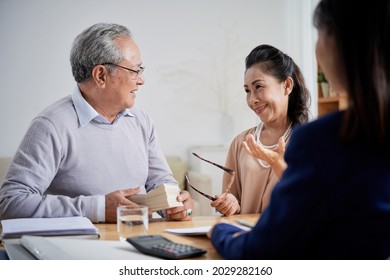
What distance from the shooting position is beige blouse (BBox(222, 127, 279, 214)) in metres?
1.83

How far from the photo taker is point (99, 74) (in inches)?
72.4

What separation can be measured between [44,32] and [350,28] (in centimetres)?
137

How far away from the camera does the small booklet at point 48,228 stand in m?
1.21

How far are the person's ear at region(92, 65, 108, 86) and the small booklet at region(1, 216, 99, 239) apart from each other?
64cm

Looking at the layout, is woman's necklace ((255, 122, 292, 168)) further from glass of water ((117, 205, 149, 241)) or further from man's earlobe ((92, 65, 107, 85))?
glass of water ((117, 205, 149, 241))

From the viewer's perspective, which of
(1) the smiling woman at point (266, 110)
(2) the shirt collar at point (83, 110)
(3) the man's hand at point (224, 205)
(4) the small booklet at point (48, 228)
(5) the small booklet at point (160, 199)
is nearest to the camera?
(4) the small booklet at point (48, 228)

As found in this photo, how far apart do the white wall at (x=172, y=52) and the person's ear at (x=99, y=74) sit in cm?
18

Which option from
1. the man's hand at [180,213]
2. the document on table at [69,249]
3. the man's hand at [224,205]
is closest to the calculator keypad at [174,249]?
the document on table at [69,249]

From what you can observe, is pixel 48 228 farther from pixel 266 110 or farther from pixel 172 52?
pixel 172 52

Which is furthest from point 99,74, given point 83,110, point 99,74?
point 83,110

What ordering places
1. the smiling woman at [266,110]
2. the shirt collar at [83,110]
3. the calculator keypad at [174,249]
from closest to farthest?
1. the calculator keypad at [174,249]
2. the shirt collar at [83,110]
3. the smiling woman at [266,110]

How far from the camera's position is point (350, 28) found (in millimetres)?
789

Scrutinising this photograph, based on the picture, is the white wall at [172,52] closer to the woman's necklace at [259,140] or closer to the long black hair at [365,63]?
the woman's necklace at [259,140]
